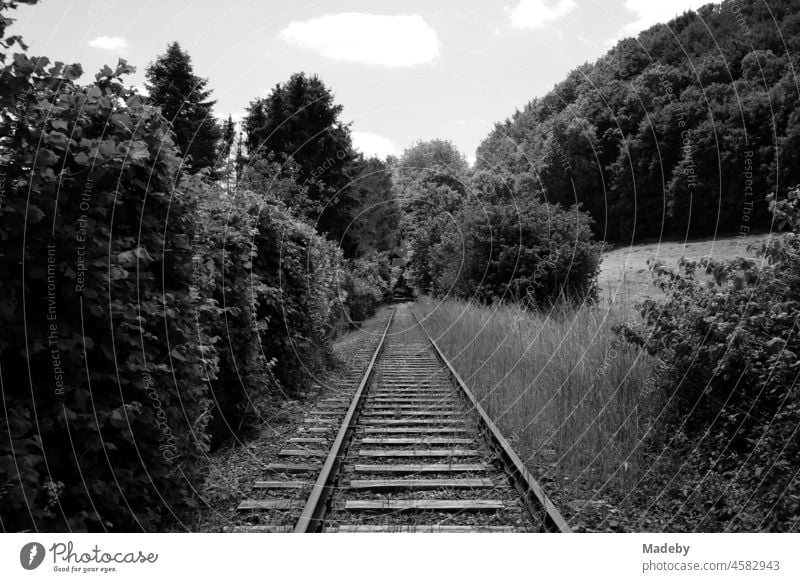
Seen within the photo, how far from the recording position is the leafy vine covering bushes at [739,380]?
3.92 m

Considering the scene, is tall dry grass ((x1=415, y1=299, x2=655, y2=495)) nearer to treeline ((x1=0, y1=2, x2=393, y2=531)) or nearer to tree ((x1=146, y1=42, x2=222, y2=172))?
treeline ((x1=0, y1=2, x2=393, y2=531))

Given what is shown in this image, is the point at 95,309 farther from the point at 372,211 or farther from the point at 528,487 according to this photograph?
the point at 372,211

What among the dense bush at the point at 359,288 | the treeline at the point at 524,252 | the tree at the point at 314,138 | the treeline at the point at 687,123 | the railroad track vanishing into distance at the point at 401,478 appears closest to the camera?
the railroad track vanishing into distance at the point at 401,478

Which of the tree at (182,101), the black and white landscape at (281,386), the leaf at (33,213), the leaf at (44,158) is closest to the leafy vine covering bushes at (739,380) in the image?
the black and white landscape at (281,386)

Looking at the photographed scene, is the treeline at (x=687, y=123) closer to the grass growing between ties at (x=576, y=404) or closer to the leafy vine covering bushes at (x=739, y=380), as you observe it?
the leafy vine covering bushes at (x=739, y=380)

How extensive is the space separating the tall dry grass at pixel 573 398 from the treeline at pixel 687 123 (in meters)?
1.85

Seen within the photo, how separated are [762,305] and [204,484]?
4.69 metres

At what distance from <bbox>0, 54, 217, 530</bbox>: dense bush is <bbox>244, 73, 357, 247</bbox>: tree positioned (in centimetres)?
2478

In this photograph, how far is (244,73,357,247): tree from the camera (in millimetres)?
28969

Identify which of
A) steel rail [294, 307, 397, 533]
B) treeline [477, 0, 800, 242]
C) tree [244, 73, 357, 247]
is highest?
tree [244, 73, 357, 247]

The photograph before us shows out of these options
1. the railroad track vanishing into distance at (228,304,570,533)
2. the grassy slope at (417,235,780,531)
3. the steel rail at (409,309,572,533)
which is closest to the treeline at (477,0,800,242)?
the grassy slope at (417,235,780,531)

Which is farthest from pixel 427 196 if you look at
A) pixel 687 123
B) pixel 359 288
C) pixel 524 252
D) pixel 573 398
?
pixel 573 398

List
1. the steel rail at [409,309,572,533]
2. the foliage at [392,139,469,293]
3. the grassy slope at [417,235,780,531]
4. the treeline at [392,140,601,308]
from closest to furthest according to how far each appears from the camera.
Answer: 1. the steel rail at [409,309,572,533]
2. the grassy slope at [417,235,780,531]
3. the treeline at [392,140,601,308]
4. the foliage at [392,139,469,293]

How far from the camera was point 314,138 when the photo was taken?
2886 centimetres
